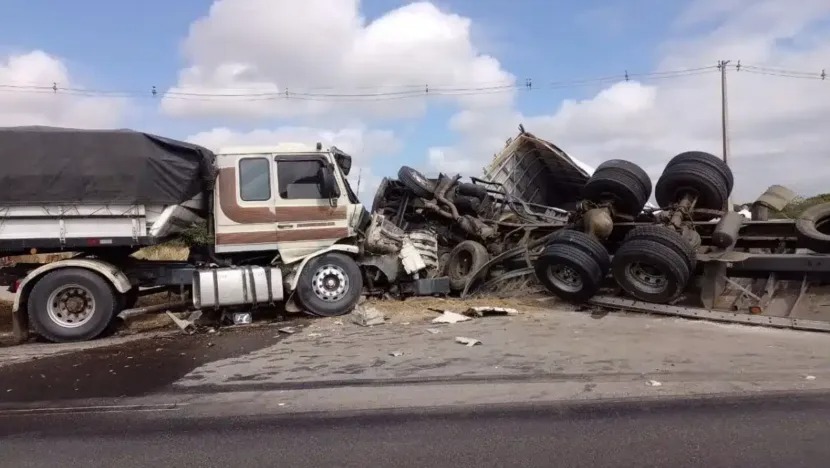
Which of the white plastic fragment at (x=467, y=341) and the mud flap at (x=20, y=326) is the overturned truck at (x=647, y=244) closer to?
the white plastic fragment at (x=467, y=341)

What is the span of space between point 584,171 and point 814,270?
7.85 m

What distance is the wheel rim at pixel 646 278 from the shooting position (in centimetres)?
922

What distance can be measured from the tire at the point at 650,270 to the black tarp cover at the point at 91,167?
6.08 metres

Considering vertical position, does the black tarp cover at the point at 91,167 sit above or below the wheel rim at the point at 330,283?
above

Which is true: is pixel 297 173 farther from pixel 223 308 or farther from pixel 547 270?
pixel 547 270

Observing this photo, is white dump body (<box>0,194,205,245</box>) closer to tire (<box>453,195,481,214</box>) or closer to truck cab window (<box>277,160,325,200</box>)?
truck cab window (<box>277,160,325,200</box>)

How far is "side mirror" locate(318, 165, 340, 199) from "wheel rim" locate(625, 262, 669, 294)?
14.4 ft

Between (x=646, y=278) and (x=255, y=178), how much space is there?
579 centimetres

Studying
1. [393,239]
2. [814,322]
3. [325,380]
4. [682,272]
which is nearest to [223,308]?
[393,239]

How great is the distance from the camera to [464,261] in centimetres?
1227

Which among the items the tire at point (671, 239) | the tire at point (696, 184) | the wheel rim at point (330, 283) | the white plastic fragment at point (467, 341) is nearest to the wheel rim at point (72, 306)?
the wheel rim at point (330, 283)

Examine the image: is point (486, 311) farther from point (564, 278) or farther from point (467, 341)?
point (467, 341)

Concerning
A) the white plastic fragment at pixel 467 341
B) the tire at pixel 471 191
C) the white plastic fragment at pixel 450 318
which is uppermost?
the tire at pixel 471 191

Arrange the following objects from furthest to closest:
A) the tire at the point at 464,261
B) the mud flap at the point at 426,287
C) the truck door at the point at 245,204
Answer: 1. the tire at the point at 464,261
2. the mud flap at the point at 426,287
3. the truck door at the point at 245,204
